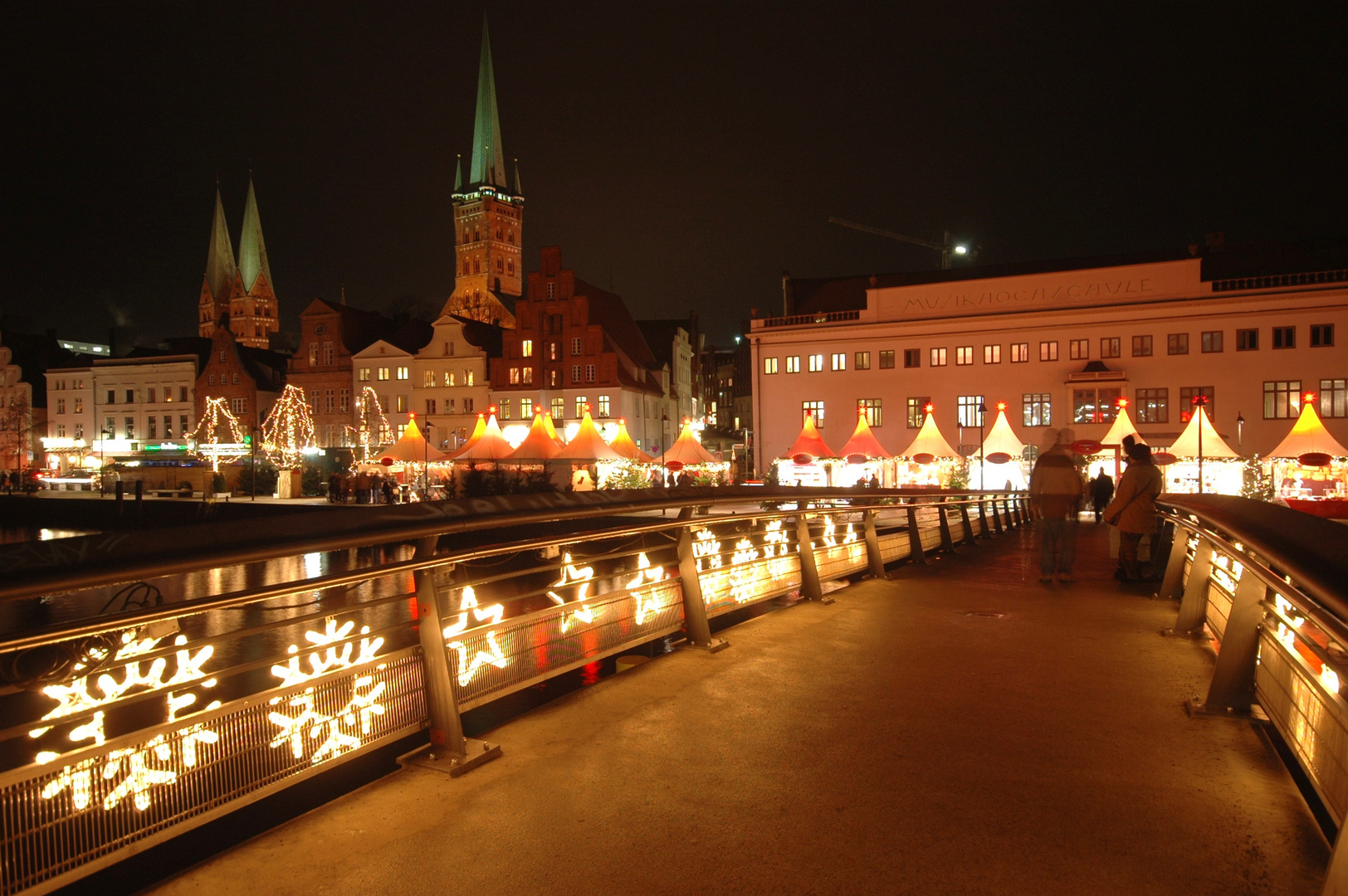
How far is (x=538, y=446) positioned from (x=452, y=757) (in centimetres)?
3109

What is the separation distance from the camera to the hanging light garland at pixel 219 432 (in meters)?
63.4

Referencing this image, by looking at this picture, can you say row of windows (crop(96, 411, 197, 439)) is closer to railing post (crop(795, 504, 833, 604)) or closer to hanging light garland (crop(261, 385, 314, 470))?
hanging light garland (crop(261, 385, 314, 470))

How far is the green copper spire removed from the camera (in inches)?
5453

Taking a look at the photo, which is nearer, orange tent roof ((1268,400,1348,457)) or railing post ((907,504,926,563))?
railing post ((907,504,926,563))

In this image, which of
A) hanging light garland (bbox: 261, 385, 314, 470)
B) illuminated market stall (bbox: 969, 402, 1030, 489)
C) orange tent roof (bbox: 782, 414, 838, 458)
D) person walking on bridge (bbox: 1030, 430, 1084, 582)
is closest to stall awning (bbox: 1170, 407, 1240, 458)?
illuminated market stall (bbox: 969, 402, 1030, 489)

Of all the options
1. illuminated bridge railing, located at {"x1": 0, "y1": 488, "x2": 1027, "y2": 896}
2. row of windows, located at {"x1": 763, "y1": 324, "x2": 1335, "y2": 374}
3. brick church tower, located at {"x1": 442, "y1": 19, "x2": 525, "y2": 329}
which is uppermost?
brick church tower, located at {"x1": 442, "y1": 19, "x2": 525, "y2": 329}

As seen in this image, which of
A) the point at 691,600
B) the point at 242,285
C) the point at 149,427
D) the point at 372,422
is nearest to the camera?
the point at 691,600

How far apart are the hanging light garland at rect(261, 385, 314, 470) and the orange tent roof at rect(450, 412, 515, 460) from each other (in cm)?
2026

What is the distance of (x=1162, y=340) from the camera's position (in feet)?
146

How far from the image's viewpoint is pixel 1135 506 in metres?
9.77

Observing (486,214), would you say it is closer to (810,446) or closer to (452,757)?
(810,446)

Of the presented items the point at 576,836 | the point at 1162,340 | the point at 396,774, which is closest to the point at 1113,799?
the point at 576,836

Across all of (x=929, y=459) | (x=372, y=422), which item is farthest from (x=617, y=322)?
(x=929, y=459)

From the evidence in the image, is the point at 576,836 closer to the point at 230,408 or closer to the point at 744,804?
the point at 744,804
